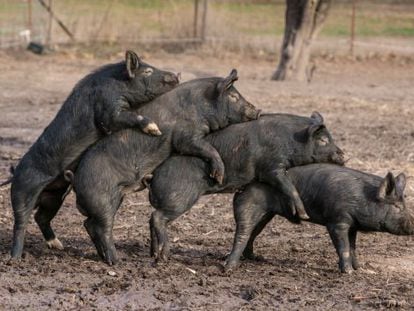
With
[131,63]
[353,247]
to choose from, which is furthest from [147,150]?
[353,247]

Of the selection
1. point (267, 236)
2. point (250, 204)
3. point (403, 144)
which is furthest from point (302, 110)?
point (250, 204)

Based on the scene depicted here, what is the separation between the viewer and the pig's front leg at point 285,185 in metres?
7.20

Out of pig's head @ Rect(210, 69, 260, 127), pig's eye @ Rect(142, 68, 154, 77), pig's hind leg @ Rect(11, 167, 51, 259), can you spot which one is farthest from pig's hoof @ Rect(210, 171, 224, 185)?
pig's hind leg @ Rect(11, 167, 51, 259)

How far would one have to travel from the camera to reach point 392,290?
7020 millimetres

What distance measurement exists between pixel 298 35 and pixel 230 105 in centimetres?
1320

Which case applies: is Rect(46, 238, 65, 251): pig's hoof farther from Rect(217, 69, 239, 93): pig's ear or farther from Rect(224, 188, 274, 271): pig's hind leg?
Rect(217, 69, 239, 93): pig's ear

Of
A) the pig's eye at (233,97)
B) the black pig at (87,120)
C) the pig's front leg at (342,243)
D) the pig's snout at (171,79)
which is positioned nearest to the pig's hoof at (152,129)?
the black pig at (87,120)

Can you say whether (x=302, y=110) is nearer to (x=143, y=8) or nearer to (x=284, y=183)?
(x=284, y=183)

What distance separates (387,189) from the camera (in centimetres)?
728

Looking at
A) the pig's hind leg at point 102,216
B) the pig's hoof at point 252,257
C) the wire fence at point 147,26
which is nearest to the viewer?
the pig's hind leg at point 102,216

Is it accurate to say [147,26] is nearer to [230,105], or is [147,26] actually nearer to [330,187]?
[230,105]

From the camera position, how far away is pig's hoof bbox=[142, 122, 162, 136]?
711 centimetres

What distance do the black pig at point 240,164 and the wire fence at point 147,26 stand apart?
17431 mm

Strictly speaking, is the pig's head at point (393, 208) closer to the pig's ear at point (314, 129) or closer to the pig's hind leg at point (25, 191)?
the pig's ear at point (314, 129)
